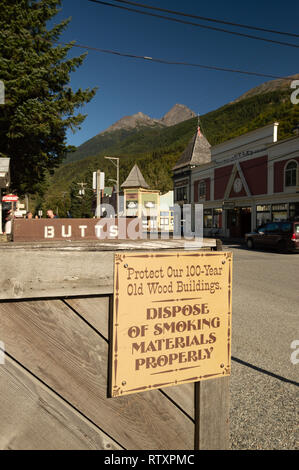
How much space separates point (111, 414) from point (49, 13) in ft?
73.0

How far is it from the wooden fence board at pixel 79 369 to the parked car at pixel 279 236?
610 inches

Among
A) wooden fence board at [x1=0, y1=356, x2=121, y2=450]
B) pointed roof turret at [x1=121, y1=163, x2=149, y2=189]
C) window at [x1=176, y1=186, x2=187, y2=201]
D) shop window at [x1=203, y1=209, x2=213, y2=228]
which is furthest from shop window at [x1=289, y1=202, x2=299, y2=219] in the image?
pointed roof turret at [x1=121, y1=163, x2=149, y2=189]

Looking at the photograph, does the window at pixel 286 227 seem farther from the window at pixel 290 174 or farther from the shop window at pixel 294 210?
the window at pixel 290 174

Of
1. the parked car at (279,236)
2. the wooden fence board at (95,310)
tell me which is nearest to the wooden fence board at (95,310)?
the wooden fence board at (95,310)

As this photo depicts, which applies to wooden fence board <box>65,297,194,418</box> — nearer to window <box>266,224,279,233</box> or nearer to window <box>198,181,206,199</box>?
window <box>266,224,279,233</box>

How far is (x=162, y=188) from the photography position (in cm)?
6662

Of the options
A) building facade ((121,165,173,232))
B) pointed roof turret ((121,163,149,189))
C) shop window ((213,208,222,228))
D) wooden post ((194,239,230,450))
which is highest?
pointed roof turret ((121,163,149,189))

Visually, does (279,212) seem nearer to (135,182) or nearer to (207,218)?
(207,218)

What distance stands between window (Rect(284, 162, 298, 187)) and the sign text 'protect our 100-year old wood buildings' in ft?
79.3

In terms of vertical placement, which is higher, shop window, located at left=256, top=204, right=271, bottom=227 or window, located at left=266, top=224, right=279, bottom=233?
shop window, located at left=256, top=204, right=271, bottom=227

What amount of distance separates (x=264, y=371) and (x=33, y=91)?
17.1 m

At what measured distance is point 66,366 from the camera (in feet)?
4.93

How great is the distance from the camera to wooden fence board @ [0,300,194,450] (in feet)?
4.79

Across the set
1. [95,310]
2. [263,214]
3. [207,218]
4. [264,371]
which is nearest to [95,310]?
[95,310]
